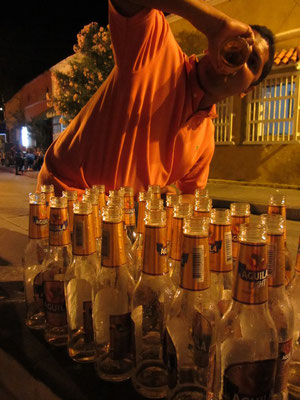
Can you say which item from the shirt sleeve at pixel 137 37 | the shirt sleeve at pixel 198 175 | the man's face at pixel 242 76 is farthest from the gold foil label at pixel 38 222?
the shirt sleeve at pixel 198 175

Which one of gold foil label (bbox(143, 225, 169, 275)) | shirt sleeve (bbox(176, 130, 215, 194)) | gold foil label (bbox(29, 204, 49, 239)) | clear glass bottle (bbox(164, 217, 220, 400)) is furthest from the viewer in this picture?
shirt sleeve (bbox(176, 130, 215, 194))

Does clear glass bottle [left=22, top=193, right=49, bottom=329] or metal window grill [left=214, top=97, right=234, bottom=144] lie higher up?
metal window grill [left=214, top=97, right=234, bottom=144]

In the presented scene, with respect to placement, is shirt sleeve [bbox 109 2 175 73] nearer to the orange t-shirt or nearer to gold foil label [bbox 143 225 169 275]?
Answer: the orange t-shirt

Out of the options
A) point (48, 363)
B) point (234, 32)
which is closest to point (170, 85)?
point (234, 32)

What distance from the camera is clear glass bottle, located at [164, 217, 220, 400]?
0.72m

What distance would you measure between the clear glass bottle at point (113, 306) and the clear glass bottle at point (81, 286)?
0.14ft

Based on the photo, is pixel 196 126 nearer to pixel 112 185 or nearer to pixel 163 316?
pixel 112 185

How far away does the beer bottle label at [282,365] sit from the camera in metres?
0.69

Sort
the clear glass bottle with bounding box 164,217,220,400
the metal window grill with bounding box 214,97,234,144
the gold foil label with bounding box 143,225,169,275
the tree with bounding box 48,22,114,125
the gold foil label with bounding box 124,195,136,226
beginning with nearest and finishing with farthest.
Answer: the clear glass bottle with bounding box 164,217,220,400 < the gold foil label with bounding box 143,225,169,275 < the gold foil label with bounding box 124,195,136,226 < the tree with bounding box 48,22,114,125 < the metal window grill with bounding box 214,97,234,144

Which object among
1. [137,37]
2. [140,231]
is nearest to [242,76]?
[137,37]

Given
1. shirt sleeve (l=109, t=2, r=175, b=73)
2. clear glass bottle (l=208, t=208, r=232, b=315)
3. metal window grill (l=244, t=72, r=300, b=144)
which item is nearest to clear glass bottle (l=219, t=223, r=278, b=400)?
clear glass bottle (l=208, t=208, r=232, b=315)

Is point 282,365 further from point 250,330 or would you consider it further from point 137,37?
point 137,37

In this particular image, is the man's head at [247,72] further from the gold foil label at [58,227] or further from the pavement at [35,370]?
the pavement at [35,370]

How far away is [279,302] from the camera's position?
0.79 metres
